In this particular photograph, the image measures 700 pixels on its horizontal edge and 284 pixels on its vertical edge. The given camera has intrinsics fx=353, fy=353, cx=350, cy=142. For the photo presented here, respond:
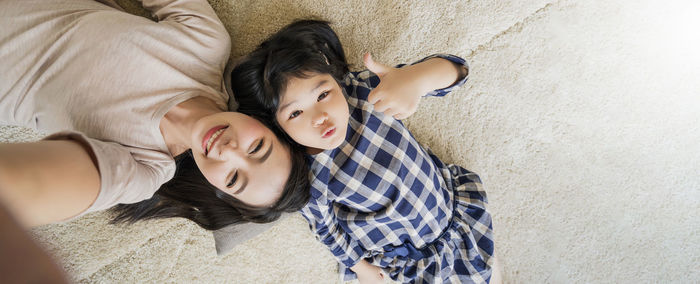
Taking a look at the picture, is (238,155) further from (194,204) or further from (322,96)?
(194,204)

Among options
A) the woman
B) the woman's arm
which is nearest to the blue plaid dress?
the woman

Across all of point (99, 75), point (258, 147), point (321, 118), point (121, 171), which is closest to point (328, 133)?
point (321, 118)

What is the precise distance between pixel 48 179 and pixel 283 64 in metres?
0.44

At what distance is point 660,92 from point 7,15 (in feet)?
5.18

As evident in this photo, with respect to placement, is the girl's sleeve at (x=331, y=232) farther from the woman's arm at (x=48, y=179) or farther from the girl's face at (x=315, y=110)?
the woman's arm at (x=48, y=179)

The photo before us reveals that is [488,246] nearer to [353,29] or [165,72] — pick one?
[353,29]

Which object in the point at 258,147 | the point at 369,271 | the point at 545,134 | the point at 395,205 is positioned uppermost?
the point at 545,134

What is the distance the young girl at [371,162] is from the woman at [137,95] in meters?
0.09

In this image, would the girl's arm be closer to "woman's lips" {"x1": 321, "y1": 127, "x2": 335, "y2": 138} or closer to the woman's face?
"woman's lips" {"x1": 321, "y1": 127, "x2": 335, "y2": 138}

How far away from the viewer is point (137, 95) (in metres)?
0.77

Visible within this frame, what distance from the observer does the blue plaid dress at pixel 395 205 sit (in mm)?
854

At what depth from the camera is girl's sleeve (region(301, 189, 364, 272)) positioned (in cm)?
91

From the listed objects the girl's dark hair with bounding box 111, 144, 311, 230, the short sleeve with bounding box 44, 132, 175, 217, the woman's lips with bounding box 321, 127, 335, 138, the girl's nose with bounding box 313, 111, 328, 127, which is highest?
the girl's nose with bounding box 313, 111, 328, 127

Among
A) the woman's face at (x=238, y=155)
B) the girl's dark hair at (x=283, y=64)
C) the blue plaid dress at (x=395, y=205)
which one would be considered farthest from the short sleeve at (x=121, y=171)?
the blue plaid dress at (x=395, y=205)
